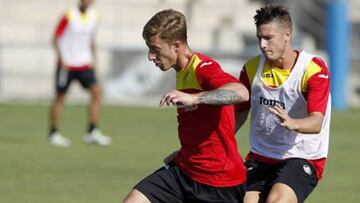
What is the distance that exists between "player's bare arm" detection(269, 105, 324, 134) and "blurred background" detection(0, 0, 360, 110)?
15519 mm

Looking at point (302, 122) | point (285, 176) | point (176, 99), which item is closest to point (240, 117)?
point (285, 176)

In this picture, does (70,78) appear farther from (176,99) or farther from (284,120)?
(176,99)

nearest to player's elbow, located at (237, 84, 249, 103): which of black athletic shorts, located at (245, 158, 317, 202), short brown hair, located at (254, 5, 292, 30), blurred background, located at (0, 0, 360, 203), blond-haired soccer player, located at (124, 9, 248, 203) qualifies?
blond-haired soccer player, located at (124, 9, 248, 203)

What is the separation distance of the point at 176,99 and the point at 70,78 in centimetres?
921

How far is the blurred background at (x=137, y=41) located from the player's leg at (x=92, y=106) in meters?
7.59

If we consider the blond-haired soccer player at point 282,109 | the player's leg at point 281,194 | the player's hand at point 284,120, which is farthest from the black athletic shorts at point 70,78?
the player's hand at point 284,120

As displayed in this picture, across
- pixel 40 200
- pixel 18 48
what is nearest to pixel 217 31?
pixel 18 48

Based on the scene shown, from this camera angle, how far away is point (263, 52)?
7.04 metres

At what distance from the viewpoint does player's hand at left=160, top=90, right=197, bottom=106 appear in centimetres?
588

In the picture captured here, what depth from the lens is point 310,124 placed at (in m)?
6.70

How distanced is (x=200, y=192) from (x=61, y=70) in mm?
8538

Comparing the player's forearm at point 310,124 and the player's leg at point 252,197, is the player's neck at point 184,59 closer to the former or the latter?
the player's forearm at point 310,124

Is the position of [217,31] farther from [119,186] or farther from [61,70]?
[119,186]

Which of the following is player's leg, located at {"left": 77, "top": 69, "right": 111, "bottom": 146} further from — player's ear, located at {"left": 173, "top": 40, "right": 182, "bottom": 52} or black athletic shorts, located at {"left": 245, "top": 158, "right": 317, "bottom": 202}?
player's ear, located at {"left": 173, "top": 40, "right": 182, "bottom": 52}
